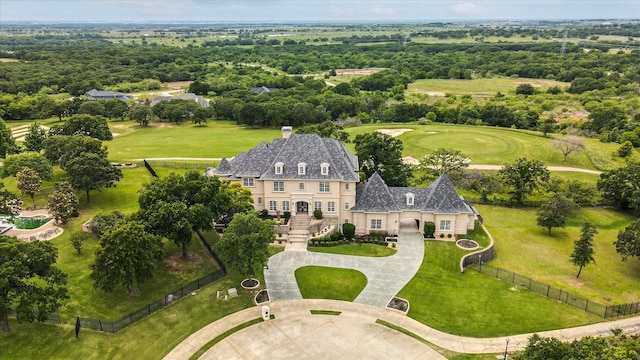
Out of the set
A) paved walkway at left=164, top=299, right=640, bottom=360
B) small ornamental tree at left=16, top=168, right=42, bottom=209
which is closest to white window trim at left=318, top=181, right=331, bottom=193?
paved walkway at left=164, top=299, right=640, bottom=360

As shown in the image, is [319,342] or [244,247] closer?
[319,342]

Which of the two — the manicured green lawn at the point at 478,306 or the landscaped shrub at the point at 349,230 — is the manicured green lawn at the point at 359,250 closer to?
the landscaped shrub at the point at 349,230

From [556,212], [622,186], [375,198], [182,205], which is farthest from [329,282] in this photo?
[622,186]

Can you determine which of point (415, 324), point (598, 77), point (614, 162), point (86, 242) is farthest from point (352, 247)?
point (598, 77)

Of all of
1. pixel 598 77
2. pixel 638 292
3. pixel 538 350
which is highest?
pixel 598 77

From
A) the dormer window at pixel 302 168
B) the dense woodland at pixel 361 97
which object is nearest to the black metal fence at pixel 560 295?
the dormer window at pixel 302 168

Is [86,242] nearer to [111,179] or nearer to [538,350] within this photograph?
[111,179]

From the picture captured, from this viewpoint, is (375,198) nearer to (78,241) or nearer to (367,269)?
(367,269)
